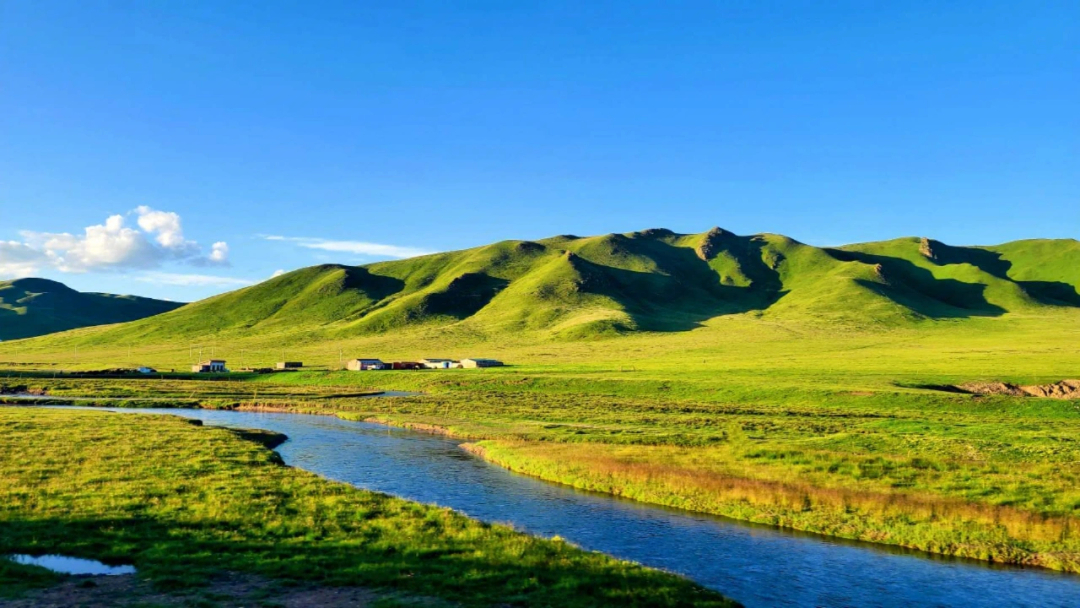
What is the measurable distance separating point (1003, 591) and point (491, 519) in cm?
2170

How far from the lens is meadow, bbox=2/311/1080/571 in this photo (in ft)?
114

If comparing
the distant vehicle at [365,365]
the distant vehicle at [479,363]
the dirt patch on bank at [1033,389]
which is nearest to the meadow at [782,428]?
the dirt patch on bank at [1033,389]

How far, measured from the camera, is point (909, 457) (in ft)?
154

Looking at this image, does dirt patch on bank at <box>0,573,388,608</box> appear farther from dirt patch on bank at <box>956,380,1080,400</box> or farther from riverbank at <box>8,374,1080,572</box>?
dirt patch on bank at <box>956,380,1080,400</box>

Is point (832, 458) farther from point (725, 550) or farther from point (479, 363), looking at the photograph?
point (479, 363)

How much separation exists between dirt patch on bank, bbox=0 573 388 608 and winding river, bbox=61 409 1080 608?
12571mm

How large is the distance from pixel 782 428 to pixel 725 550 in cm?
3848

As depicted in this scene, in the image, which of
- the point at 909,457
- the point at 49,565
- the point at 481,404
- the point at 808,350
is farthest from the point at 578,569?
the point at 808,350

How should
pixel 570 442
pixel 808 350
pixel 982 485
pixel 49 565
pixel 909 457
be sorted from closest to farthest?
pixel 49 565 → pixel 982 485 → pixel 909 457 → pixel 570 442 → pixel 808 350

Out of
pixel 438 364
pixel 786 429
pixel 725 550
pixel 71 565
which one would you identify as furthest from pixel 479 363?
pixel 71 565

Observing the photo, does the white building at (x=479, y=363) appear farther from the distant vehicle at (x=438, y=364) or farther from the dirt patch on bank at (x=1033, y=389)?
the dirt patch on bank at (x=1033, y=389)

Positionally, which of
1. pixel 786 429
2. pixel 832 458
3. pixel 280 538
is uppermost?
pixel 280 538

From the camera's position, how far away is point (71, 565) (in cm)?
2483

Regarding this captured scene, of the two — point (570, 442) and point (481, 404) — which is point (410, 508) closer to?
point (570, 442)
